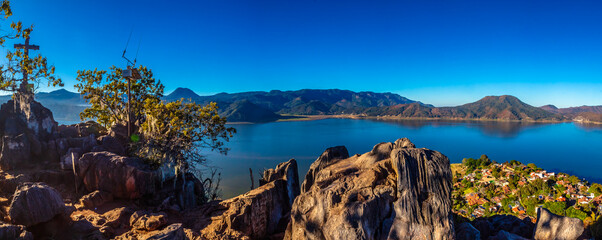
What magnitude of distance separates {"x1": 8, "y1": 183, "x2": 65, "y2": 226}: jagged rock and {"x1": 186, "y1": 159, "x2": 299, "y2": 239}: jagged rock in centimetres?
382

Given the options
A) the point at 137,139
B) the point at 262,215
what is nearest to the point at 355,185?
the point at 262,215

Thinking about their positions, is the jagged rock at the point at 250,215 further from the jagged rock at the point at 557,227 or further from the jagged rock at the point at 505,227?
the jagged rock at the point at 557,227

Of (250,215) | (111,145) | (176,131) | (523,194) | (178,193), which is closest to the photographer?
(250,215)

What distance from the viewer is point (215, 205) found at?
34.7 ft

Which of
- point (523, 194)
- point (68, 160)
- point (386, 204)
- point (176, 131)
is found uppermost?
point (176, 131)

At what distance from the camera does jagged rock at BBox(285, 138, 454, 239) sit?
19.7ft

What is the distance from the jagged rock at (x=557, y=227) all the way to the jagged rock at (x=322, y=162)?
6331 millimetres

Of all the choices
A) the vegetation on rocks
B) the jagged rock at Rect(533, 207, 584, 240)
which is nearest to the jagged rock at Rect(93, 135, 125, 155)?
the jagged rock at Rect(533, 207, 584, 240)

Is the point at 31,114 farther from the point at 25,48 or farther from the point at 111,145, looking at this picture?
the point at 111,145

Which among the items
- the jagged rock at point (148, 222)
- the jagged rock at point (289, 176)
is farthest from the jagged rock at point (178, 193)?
the jagged rock at point (289, 176)

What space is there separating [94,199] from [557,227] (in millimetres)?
15670

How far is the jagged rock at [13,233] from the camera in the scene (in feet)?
18.3

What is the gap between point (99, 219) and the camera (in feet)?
28.1

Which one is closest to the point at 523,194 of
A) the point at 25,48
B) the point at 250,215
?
the point at 250,215
